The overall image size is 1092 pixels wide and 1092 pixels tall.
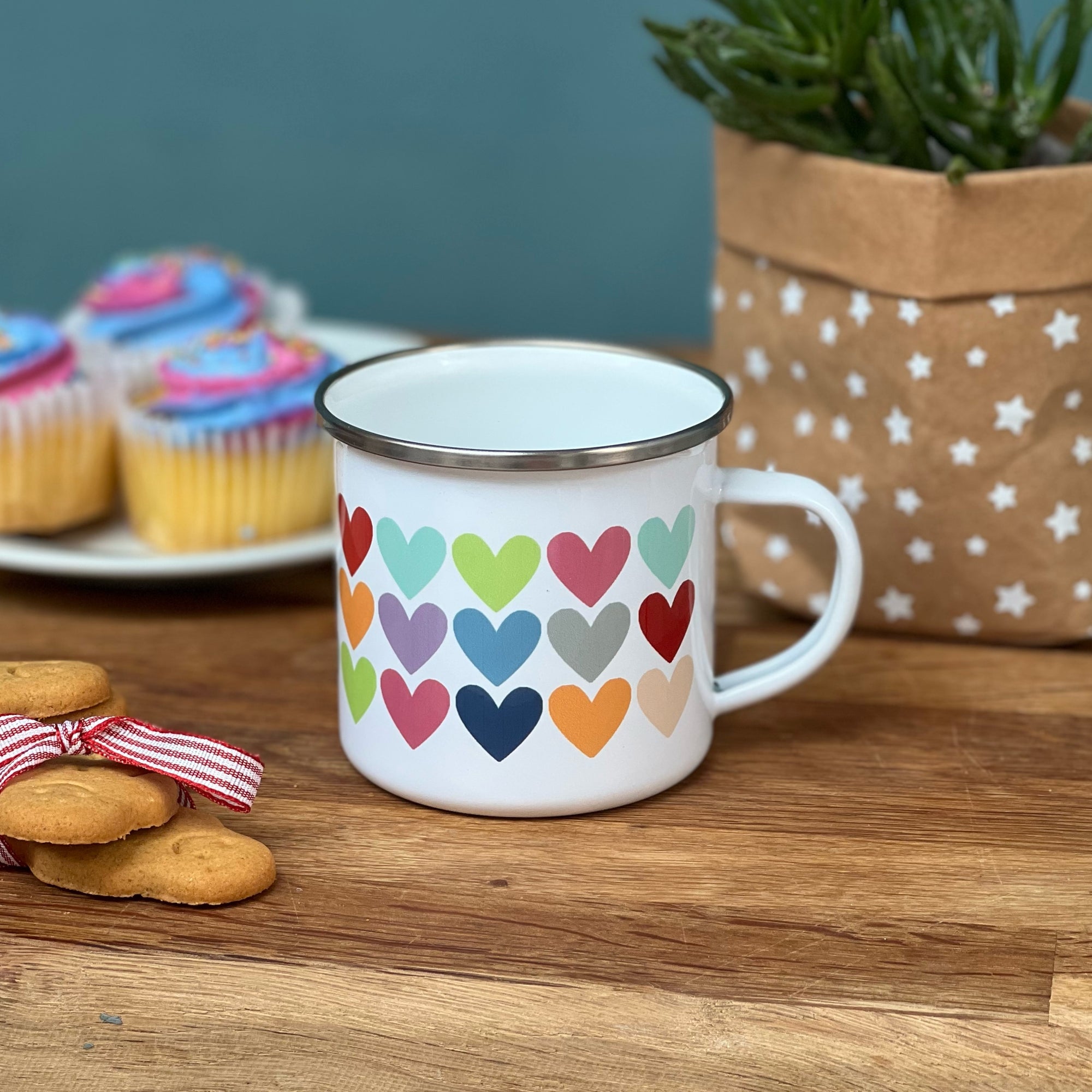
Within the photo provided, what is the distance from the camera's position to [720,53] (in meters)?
0.69

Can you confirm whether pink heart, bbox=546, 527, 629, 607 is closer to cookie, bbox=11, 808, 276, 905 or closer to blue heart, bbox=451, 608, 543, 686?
blue heart, bbox=451, 608, 543, 686

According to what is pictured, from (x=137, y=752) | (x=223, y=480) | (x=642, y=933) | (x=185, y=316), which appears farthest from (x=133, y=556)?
(x=642, y=933)

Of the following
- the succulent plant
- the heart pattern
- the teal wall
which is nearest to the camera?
the heart pattern

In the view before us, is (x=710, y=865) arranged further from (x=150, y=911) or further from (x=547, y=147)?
(x=547, y=147)

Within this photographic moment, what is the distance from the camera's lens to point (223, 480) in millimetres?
869

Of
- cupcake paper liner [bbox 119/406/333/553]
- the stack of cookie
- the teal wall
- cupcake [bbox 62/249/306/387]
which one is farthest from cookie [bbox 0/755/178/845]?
the teal wall

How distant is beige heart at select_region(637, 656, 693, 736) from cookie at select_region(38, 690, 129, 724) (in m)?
0.21

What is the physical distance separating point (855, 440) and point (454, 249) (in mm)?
758

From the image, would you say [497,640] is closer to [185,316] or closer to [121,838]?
[121,838]

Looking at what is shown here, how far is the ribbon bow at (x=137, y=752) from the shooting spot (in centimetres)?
55

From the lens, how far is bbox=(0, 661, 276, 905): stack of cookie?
1.70ft

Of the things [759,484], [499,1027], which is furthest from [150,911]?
[759,484]

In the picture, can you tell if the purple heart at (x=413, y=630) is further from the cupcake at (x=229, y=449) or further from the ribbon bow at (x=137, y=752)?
the cupcake at (x=229, y=449)

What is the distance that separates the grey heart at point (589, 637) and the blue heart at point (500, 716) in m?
0.02
